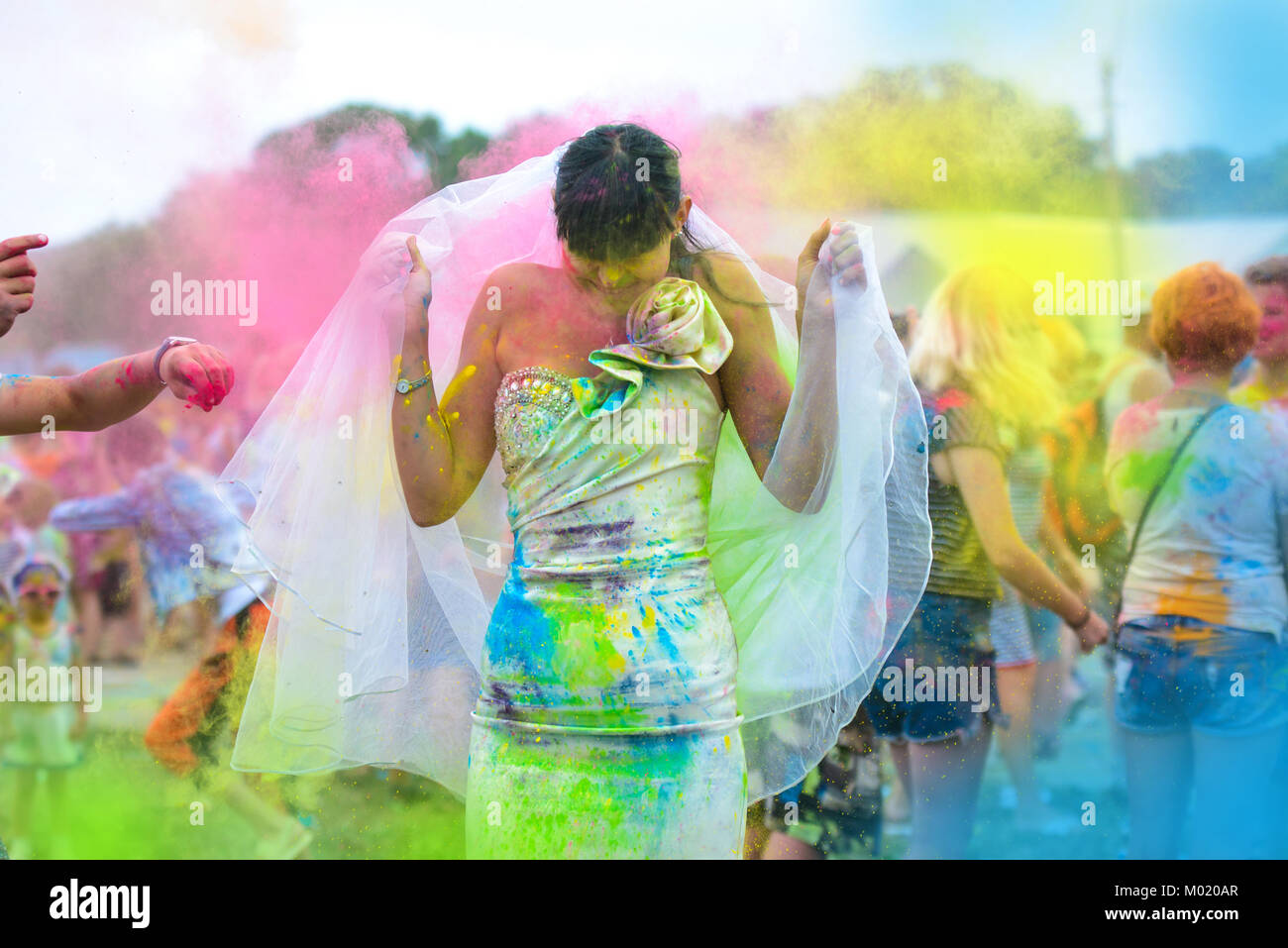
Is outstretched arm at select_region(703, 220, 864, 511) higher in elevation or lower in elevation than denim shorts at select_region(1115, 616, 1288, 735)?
higher

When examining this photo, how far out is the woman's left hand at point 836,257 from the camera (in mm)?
2133

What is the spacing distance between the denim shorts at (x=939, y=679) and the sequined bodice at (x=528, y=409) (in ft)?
4.89

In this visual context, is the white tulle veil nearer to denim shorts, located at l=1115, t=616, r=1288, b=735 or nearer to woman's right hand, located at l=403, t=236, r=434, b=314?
woman's right hand, located at l=403, t=236, r=434, b=314

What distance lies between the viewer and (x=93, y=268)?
4.05m

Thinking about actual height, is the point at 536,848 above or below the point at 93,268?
below

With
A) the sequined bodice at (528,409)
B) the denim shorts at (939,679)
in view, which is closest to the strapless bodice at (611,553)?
the sequined bodice at (528,409)

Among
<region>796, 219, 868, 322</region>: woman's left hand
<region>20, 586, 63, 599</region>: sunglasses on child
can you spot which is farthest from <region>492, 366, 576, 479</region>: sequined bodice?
<region>20, 586, 63, 599</region>: sunglasses on child

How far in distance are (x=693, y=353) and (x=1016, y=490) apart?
5.87ft

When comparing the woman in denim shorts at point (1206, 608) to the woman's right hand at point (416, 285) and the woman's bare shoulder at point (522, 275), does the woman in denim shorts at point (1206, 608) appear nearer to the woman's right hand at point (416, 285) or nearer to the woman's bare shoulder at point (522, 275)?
the woman's bare shoulder at point (522, 275)

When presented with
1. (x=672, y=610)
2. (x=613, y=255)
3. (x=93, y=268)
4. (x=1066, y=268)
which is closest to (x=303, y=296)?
(x=93, y=268)

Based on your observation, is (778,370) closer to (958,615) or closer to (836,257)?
(836,257)

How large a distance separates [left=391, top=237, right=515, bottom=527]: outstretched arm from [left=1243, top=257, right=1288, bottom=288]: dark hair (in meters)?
2.54

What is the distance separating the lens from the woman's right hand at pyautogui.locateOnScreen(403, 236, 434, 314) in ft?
6.96

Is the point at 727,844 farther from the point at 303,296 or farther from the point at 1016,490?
the point at 303,296
